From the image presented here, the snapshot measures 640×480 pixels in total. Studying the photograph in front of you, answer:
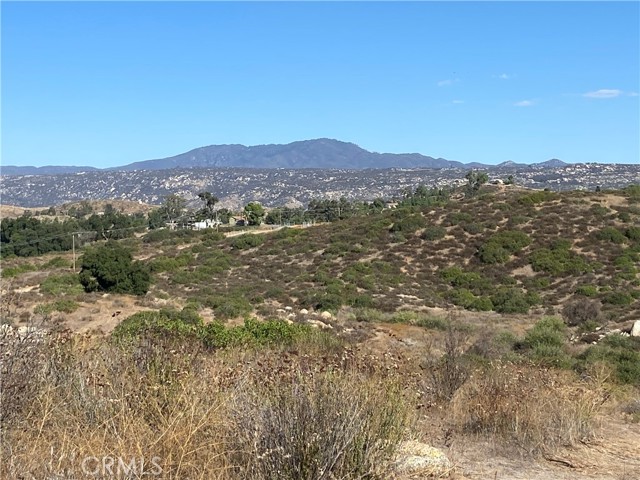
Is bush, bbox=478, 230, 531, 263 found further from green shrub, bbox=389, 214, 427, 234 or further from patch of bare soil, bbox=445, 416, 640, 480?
patch of bare soil, bbox=445, 416, 640, 480

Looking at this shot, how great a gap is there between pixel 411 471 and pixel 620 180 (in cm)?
14700

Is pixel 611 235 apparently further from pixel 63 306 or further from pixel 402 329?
pixel 63 306

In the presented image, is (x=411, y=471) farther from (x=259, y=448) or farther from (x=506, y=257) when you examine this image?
(x=506, y=257)

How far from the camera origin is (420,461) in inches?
179

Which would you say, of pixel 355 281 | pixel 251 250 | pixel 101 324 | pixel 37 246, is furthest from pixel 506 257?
pixel 37 246

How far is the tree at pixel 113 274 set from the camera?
28812 mm

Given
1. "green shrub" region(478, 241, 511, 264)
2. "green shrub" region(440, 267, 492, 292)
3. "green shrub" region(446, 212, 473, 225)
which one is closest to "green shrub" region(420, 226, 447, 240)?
"green shrub" region(446, 212, 473, 225)

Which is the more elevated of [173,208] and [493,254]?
[493,254]

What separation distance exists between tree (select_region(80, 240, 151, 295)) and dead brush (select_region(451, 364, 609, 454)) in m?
23.6

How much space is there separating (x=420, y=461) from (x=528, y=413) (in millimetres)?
2156

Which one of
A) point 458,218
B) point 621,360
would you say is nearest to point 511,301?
point 458,218

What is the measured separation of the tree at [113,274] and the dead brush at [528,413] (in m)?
23.6

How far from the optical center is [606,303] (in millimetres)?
29109

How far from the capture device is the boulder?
4281 mm
